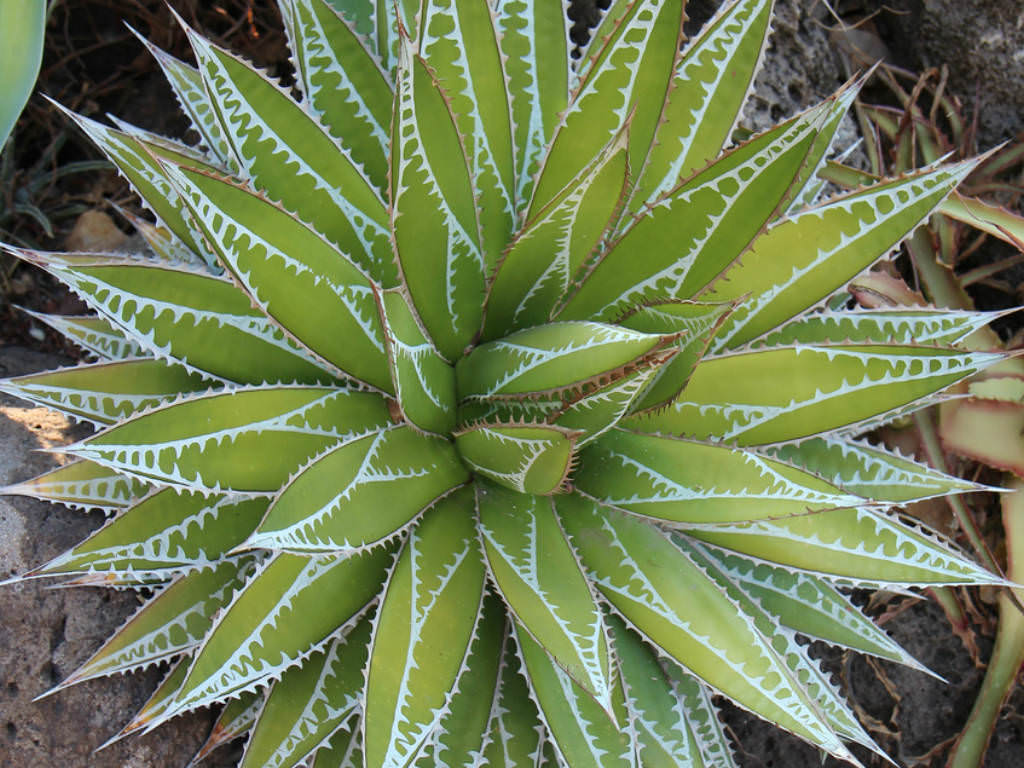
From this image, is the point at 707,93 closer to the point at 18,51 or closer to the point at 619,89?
the point at 619,89

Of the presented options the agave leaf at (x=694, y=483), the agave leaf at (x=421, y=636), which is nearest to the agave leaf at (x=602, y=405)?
the agave leaf at (x=694, y=483)

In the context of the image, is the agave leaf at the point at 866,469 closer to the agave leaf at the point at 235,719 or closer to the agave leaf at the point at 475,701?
the agave leaf at the point at 475,701

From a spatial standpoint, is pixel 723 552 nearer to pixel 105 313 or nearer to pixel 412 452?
pixel 412 452

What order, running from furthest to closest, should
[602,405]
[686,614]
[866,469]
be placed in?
[866,469]
[686,614]
[602,405]

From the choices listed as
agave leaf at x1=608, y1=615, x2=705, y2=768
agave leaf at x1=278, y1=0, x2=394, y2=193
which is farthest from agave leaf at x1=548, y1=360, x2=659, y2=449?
agave leaf at x1=278, y1=0, x2=394, y2=193

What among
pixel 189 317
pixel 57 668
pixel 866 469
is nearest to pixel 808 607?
pixel 866 469

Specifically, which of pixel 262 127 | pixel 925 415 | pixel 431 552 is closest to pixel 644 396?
pixel 431 552

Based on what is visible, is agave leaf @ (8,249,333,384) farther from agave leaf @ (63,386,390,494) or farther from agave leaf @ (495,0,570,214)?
agave leaf @ (495,0,570,214)
